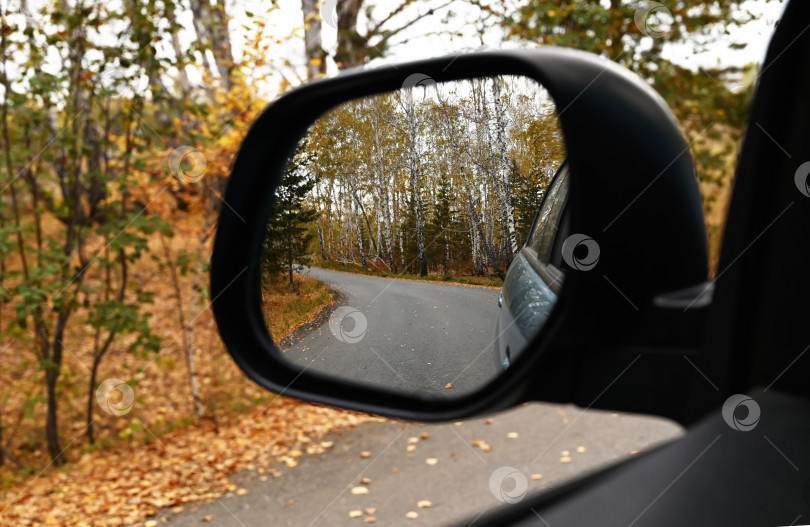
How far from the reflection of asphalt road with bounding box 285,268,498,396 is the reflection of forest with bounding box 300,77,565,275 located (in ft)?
0.15

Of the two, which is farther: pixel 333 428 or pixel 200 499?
pixel 333 428

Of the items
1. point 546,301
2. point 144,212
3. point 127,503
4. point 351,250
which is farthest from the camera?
point 144,212

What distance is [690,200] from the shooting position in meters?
0.88

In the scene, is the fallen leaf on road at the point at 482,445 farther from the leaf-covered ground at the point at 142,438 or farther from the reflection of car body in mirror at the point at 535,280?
the reflection of car body in mirror at the point at 535,280

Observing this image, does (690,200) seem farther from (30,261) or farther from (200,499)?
(30,261)

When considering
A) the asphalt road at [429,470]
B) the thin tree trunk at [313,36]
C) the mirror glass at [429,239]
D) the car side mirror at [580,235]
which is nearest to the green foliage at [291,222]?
the mirror glass at [429,239]

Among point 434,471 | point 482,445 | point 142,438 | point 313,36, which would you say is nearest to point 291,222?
point 434,471

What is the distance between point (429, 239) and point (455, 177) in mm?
123

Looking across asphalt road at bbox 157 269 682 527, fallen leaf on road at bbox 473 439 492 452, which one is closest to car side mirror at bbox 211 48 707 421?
asphalt road at bbox 157 269 682 527

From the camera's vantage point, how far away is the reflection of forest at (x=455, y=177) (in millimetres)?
909

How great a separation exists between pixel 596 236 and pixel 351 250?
509 millimetres

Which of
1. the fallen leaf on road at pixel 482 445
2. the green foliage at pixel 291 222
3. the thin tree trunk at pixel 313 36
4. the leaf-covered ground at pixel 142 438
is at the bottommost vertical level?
the leaf-covered ground at pixel 142 438

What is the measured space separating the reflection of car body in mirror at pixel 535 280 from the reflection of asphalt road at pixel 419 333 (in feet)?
0.09

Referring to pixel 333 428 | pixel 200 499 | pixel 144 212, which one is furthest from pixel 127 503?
pixel 144 212
